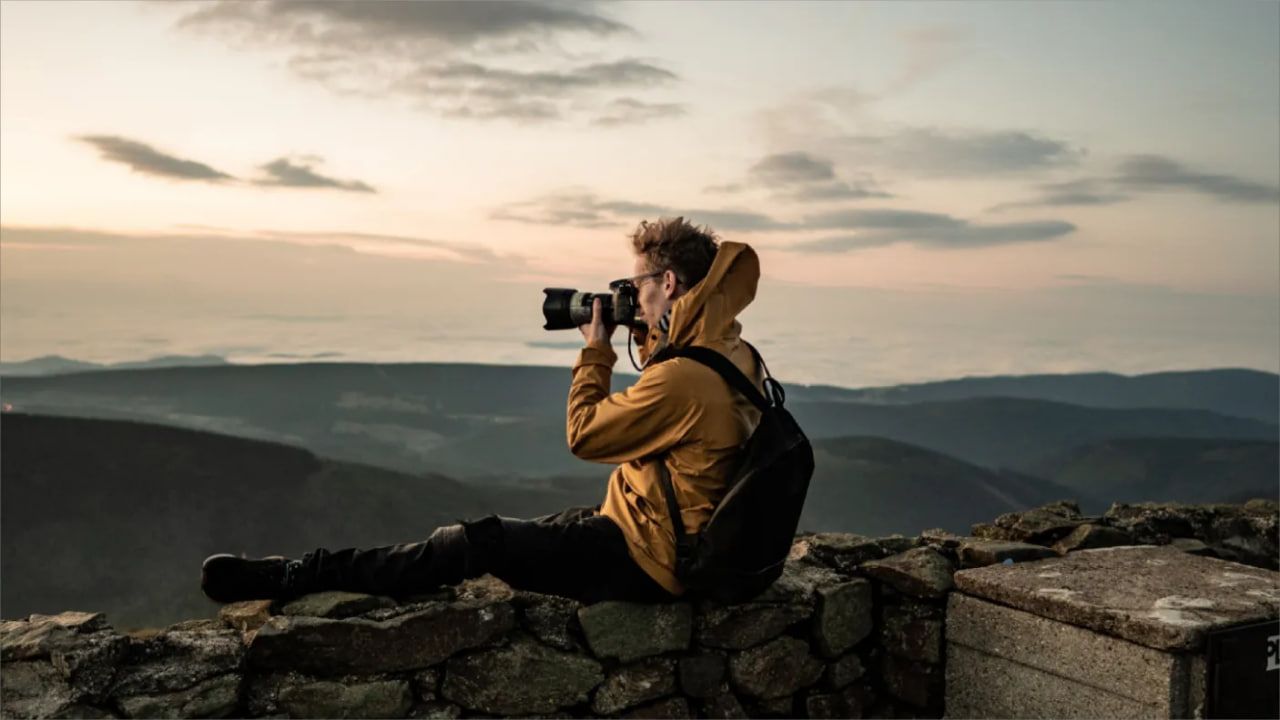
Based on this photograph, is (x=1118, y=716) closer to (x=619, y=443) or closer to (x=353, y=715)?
(x=619, y=443)

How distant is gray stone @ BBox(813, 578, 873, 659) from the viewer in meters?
4.80

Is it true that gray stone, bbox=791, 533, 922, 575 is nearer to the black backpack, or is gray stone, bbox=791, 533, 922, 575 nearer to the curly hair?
the black backpack

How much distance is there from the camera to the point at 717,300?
4102mm

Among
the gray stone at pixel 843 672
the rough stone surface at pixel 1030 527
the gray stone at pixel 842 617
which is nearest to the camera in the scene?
the gray stone at pixel 842 617

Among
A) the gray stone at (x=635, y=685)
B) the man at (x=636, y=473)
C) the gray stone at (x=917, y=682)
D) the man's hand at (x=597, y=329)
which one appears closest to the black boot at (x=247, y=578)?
the man at (x=636, y=473)

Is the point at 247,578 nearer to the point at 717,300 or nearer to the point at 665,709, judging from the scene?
the point at 665,709

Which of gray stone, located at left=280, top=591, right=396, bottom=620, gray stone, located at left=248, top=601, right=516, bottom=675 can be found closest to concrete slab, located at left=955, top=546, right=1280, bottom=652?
gray stone, located at left=248, top=601, right=516, bottom=675

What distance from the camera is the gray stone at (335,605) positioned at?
4.00 metres

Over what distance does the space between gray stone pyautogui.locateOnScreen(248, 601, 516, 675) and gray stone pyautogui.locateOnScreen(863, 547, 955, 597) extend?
76.8 inches

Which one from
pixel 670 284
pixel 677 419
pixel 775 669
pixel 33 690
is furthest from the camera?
pixel 775 669

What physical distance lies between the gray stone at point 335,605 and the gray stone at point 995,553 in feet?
9.29

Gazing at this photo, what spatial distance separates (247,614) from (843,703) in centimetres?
272

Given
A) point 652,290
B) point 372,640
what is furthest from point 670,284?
point 372,640

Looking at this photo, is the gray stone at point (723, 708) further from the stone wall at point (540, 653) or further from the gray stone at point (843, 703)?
the gray stone at point (843, 703)
